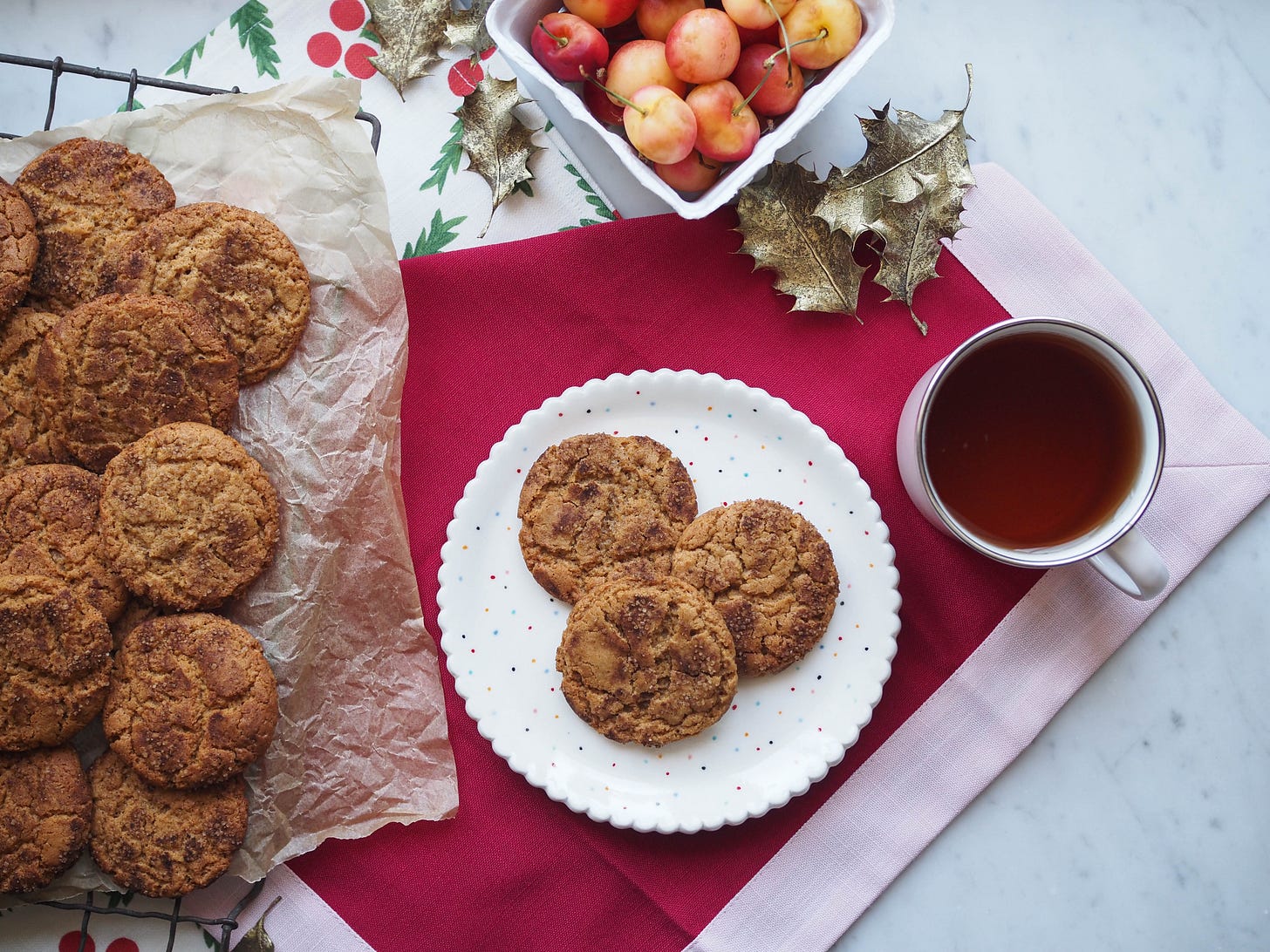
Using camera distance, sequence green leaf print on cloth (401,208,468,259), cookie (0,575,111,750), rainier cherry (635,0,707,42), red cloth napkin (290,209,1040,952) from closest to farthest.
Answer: cookie (0,575,111,750) → rainier cherry (635,0,707,42) → red cloth napkin (290,209,1040,952) → green leaf print on cloth (401,208,468,259)

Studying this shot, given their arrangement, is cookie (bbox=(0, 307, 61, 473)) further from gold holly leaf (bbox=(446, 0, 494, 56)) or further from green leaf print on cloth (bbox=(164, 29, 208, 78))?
gold holly leaf (bbox=(446, 0, 494, 56))

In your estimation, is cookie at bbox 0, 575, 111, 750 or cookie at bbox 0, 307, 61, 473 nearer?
cookie at bbox 0, 575, 111, 750

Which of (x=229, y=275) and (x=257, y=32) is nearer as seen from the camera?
(x=229, y=275)

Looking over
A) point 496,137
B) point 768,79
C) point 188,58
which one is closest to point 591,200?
point 496,137

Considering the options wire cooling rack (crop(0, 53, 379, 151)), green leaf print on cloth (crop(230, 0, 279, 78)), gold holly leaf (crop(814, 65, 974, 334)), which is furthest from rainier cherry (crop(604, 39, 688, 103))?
green leaf print on cloth (crop(230, 0, 279, 78))

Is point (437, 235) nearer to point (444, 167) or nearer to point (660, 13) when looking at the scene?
point (444, 167)

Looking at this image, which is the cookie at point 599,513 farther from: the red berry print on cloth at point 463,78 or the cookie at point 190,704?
the red berry print on cloth at point 463,78

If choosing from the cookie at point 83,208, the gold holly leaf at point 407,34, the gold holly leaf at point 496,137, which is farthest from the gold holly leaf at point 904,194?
the cookie at point 83,208
